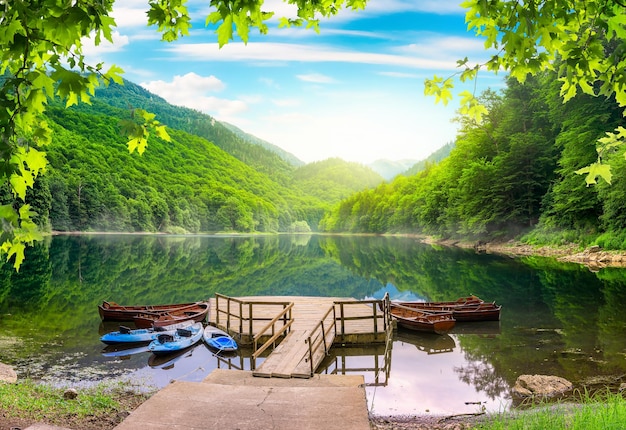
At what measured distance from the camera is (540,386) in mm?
11422

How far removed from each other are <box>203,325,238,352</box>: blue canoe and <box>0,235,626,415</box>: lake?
1.12 feet

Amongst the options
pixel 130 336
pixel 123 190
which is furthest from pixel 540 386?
pixel 123 190

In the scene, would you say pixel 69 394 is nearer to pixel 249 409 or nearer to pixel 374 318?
pixel 249 409

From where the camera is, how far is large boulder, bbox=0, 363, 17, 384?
1148cm

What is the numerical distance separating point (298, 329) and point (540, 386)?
7657mm

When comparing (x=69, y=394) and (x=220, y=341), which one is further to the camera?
(x=220, y=341)

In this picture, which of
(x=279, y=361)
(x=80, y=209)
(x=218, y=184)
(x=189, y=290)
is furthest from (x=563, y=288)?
(x=218, y=184)

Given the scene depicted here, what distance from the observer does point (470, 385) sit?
12.4m

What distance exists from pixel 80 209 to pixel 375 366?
110 m

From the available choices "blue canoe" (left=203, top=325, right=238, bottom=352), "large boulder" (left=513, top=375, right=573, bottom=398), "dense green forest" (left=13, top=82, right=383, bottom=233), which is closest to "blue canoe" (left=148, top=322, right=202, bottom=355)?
"blue canoe" (left=203, top=325, right=238, bottom=352)

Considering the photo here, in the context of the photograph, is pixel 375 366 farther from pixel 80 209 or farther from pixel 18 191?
pixel 80 209

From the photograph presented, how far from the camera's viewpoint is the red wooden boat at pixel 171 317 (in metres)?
18.4

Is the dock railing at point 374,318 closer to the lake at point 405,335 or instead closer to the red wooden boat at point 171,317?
the lake at point 405,335

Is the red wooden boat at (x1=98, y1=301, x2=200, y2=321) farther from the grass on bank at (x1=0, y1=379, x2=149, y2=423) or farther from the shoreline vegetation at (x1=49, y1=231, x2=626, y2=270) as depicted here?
the shoreline vegetation at (x1=49, y1=231, x2=626, y2=270)
